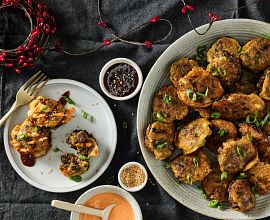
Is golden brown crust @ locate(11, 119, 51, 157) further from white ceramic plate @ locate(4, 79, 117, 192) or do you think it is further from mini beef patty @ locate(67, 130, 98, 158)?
mini beef patty @ locate(67, 130, 98, 158)

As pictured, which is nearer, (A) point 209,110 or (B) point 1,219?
(A) point 209,110

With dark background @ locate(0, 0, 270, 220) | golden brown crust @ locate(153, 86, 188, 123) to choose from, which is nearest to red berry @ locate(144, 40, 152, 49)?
dark background @ locate(0, 0, 270, 220)

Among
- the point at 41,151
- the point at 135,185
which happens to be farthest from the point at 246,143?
the point at 41,151

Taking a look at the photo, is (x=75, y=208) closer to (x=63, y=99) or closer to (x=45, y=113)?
(x=45, y=113)

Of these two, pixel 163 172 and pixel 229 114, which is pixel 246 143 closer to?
pixel 229 114

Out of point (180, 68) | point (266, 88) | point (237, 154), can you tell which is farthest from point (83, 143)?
point (266, 88)

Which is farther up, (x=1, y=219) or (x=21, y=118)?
(x=21, y=118)
